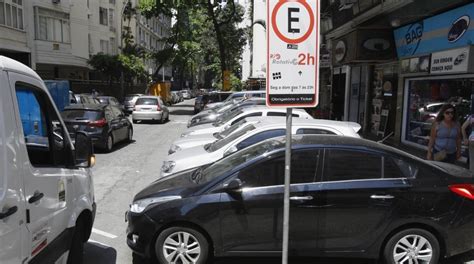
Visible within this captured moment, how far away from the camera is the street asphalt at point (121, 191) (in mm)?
5555

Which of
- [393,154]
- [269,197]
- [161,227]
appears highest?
[393,154]

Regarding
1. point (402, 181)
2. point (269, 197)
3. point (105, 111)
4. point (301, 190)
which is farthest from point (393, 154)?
point (105, 111)

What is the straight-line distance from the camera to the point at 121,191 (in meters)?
9.19

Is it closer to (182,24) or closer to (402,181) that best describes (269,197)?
(402,181)

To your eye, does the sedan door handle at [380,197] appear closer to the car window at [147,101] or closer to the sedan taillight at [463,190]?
the sedan taillight at [463,190]

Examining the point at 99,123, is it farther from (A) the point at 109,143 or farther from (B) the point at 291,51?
(B) the point at 291,51

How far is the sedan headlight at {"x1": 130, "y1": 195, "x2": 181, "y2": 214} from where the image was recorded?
5.09 meters

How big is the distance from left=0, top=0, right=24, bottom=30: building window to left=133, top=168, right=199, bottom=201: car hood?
998 inches

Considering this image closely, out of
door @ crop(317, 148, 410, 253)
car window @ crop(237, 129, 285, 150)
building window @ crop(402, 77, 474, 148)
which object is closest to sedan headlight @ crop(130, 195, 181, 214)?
door @ crop(317, 148, 410, 253)

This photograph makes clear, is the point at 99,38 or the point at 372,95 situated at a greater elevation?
the point at 99,38

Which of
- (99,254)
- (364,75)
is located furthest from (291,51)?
(364,75)

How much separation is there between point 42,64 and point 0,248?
3330cm

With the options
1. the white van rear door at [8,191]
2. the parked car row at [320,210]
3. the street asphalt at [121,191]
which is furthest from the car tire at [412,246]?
the white van rear door at [8,191]

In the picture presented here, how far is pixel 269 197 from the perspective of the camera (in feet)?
16.3
